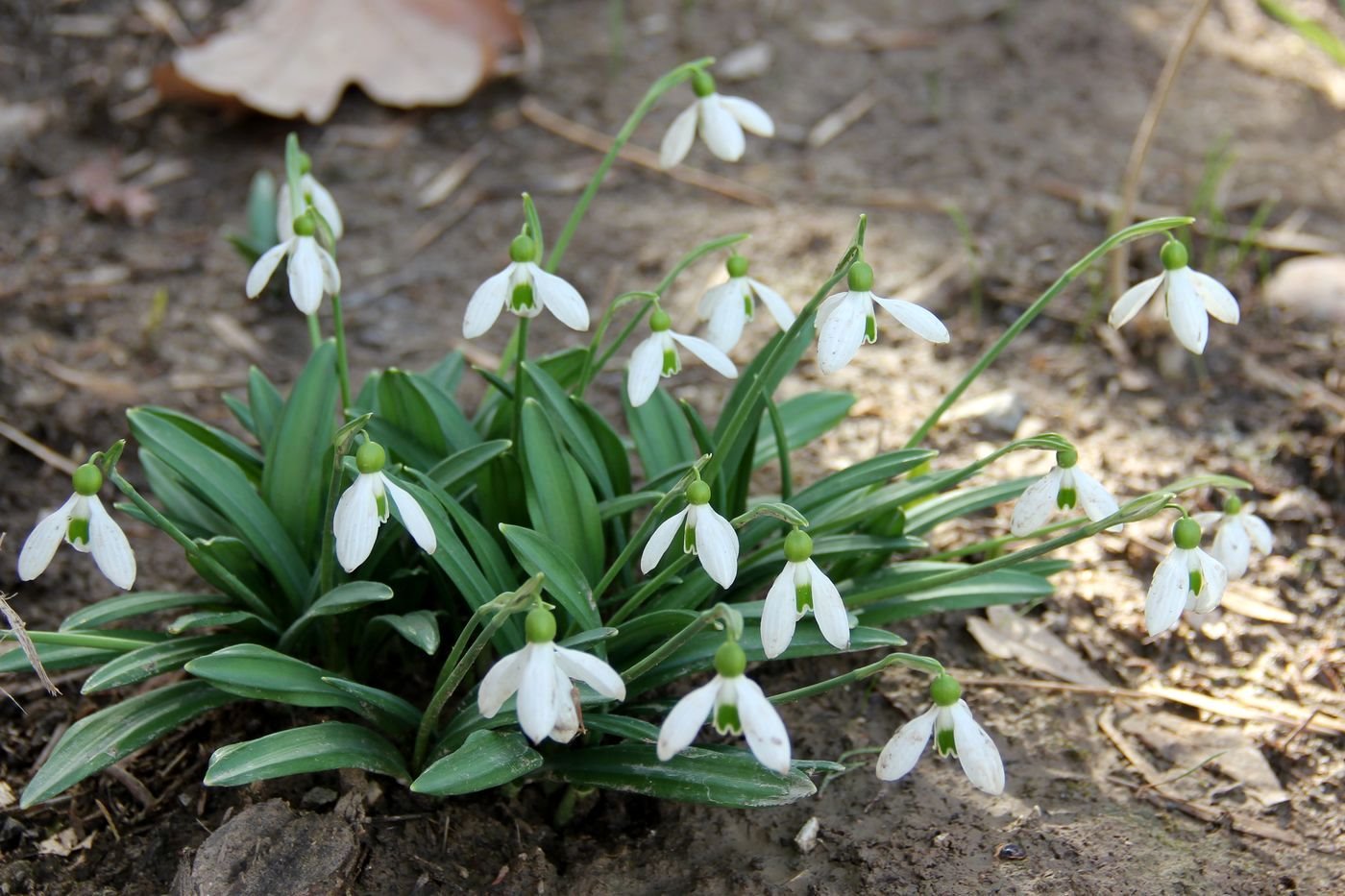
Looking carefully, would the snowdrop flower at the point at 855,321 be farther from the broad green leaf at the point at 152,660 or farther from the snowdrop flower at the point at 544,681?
the broad green leaf at the point at 152,660

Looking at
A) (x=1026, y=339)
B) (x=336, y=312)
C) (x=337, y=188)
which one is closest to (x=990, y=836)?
(x=336, y=312)

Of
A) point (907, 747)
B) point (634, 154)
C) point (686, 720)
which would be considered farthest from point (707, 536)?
point (634, 154)

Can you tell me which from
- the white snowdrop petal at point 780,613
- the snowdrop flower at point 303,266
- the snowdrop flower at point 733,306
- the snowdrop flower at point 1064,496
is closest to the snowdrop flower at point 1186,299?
the snowdrop flower at point 1064,496

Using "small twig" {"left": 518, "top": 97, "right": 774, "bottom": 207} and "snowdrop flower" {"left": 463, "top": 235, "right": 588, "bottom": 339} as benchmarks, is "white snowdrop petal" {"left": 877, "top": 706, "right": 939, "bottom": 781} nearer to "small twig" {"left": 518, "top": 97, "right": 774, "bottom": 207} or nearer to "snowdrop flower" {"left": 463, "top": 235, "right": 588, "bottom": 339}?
"snowdrop flower" {"left": 463, "top": 235, "right": 588, "bottom": 339}

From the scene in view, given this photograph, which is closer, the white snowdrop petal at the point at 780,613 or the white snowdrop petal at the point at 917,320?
the white snowdrop petal at the point at 780,613

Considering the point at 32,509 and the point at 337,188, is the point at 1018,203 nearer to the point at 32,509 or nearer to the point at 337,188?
the point at 337,188

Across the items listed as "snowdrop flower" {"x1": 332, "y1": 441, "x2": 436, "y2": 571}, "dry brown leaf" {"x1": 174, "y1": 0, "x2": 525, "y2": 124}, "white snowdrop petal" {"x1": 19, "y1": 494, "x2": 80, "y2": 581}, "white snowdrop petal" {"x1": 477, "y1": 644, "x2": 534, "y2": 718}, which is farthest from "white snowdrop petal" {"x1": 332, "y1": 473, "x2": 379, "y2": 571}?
"dry brown leaf" {"x1": 174, "y1": 0, "x2": 525, "y2": 124}

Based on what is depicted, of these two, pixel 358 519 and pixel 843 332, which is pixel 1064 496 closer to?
pixel 843 332
